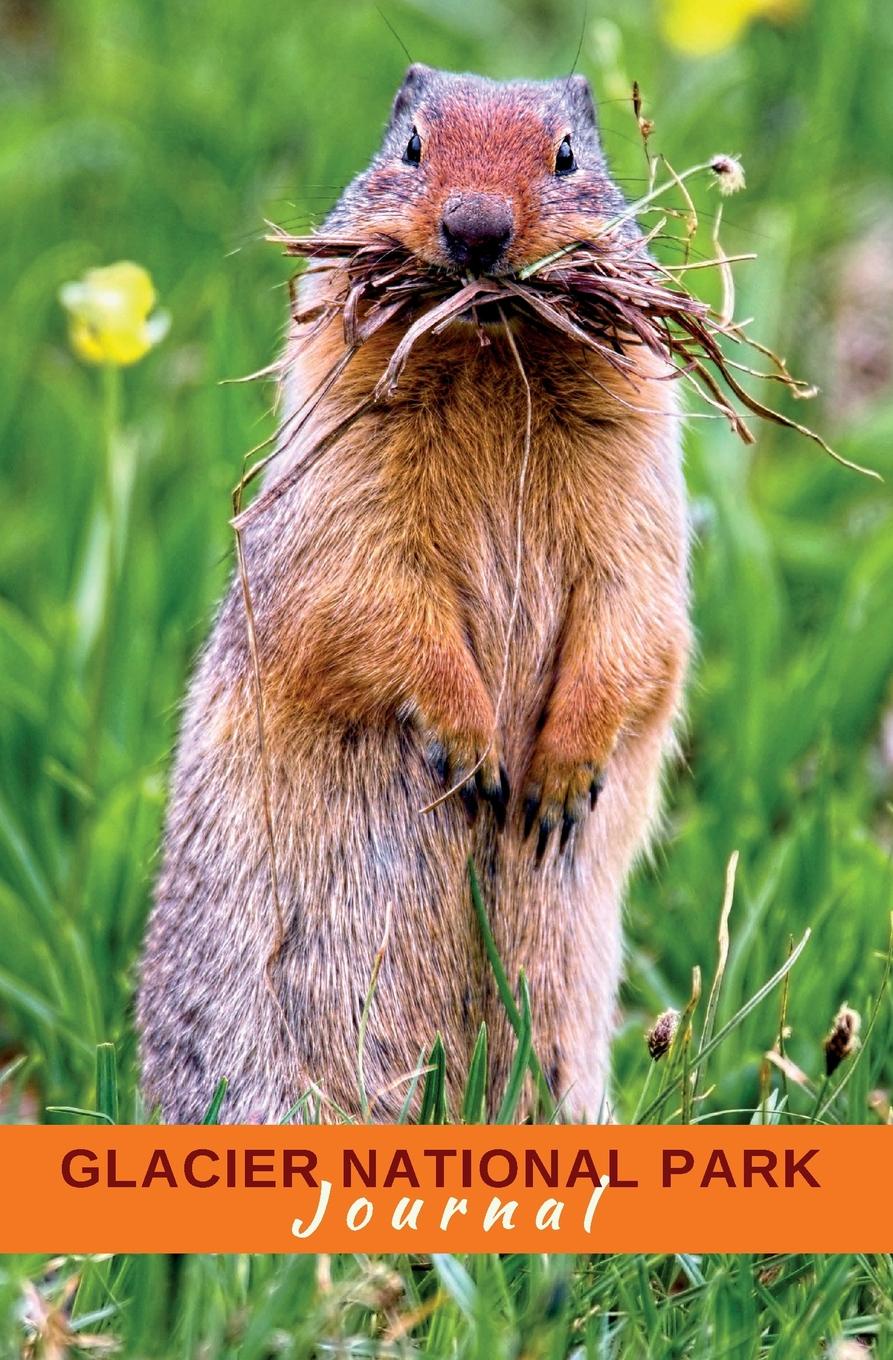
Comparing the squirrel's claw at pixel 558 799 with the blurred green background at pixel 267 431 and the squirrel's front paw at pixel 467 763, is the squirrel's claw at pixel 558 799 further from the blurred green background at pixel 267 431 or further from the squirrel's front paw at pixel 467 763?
the blurred green background at pixel 267 431

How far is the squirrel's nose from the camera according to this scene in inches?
130

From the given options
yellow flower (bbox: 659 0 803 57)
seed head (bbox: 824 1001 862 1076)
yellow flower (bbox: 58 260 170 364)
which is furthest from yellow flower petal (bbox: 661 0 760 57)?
seed head (bbox: 824 1001 862 1076)

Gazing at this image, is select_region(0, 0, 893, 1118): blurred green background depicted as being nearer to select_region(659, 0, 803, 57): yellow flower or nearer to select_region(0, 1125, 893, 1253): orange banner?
select_region(659, 0, 803, 57): yellow flower

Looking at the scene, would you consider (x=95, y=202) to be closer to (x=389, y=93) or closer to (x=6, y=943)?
(x=389, y=93)

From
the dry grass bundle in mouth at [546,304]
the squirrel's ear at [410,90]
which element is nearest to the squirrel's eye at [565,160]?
the dry grass bundle in mouth at [546,304]

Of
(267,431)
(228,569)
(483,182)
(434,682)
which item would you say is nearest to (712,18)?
(267,431)

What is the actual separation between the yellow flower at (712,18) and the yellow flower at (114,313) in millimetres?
3566

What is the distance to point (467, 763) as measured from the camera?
3.61 m

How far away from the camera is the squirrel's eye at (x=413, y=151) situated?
12.2 feet

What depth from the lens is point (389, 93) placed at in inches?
309

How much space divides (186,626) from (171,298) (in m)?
1.99

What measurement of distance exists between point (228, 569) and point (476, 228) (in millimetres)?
2021

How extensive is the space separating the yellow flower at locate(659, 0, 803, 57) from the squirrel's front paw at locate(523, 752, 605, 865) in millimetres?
4403

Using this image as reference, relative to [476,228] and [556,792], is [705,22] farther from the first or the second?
[556,792]
